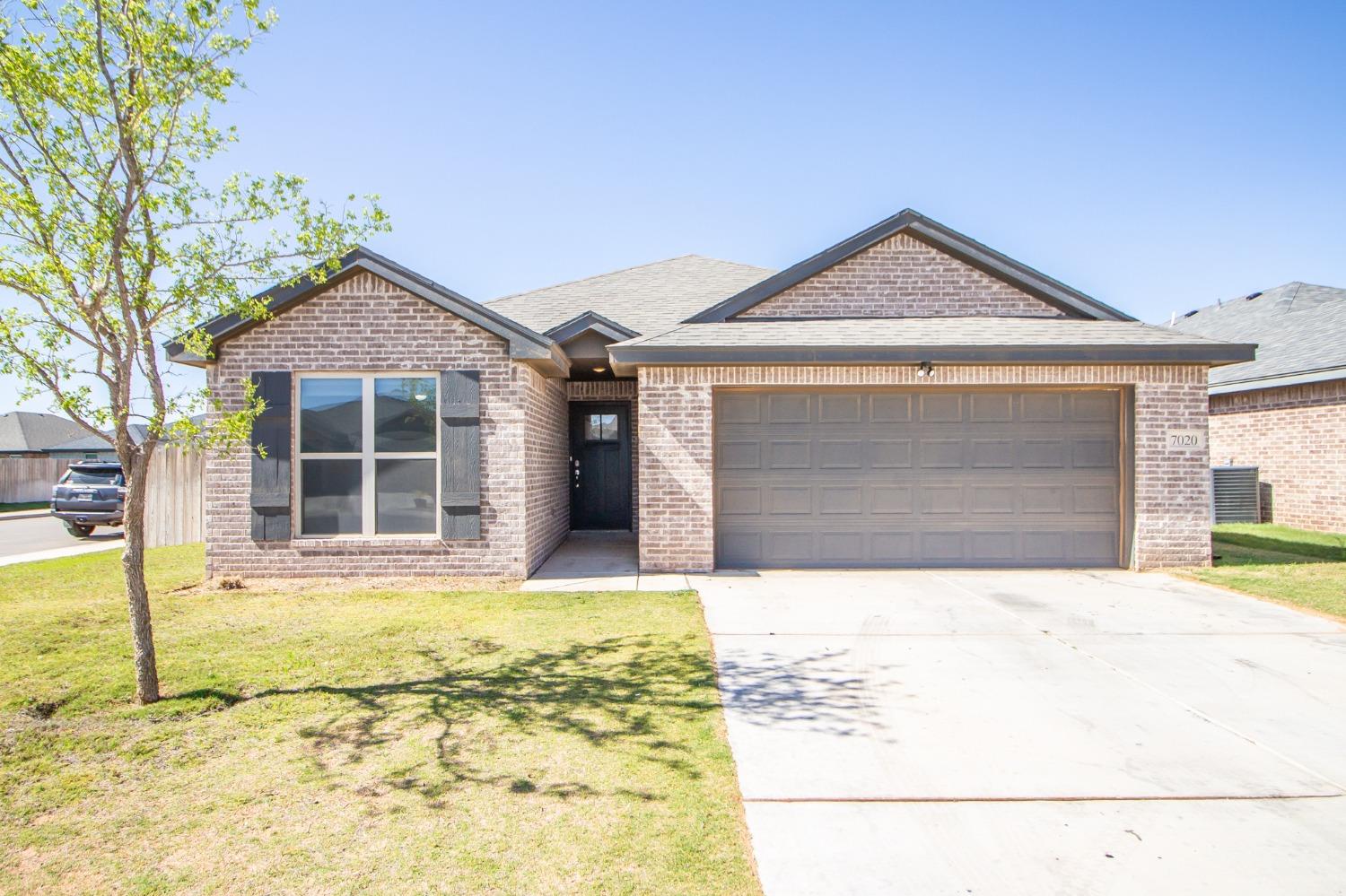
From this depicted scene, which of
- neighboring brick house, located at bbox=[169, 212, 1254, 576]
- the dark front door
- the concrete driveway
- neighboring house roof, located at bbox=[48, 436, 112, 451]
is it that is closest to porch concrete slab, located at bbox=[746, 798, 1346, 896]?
the concrete driveway

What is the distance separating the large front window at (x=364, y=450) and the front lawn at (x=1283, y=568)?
9.53 meters

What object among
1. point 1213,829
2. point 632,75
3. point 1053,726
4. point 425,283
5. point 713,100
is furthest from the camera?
point 713,100

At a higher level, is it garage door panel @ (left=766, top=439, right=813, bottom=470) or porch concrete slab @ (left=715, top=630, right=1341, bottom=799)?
garage door panel @ (left=766, top=439, right=813, bottom=470)

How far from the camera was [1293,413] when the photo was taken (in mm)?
13141

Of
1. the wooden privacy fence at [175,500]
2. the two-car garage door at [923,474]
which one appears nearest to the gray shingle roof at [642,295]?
the two-car garage door at [923,474]

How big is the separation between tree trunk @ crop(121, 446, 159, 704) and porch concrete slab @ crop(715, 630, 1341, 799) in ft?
12.1

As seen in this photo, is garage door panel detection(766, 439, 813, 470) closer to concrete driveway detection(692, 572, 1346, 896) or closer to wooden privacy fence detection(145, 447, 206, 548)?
concrete driveway detection(692, 572, 1346, 896)

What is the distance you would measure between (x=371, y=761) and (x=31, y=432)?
149ft

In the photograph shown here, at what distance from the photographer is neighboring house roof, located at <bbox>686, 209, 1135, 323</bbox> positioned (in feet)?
31.7

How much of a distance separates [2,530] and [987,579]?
70.7ft

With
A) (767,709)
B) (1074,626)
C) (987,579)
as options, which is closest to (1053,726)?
(767,709)

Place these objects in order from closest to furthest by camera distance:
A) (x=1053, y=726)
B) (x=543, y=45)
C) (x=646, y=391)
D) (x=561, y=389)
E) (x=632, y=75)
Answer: (x=1053, y=726), (x=646, y=391), (x=543, y=45), (x=632, y=75), (x=561, y=389)

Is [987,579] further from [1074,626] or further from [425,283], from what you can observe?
[425,283]

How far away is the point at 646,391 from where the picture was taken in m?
8.92
